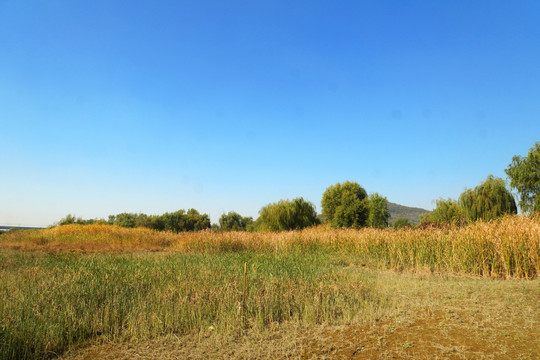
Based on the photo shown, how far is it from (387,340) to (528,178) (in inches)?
1099

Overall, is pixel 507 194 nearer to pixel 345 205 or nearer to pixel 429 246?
pixel 345 205

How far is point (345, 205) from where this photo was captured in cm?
3578

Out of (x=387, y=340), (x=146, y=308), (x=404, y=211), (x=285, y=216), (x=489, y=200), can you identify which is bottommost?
(x=387, y=340)

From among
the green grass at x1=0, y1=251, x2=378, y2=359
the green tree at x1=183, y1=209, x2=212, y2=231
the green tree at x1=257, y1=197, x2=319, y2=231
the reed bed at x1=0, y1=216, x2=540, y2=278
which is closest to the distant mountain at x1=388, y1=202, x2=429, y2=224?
the green tree at x1=183, y1=209, x2=212, y2=231

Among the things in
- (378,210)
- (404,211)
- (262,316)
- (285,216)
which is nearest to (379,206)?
(378,210)

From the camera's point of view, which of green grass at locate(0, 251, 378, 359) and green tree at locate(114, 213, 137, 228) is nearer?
green grass at locate(0, 251, 378, 359)

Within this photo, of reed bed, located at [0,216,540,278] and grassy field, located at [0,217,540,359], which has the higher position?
reed bed, located at [0,216,540,278]

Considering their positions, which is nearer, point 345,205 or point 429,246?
point 429,246

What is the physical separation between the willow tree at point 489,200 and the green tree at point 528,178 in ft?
4.99

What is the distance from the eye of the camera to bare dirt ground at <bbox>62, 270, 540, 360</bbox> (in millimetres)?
3900

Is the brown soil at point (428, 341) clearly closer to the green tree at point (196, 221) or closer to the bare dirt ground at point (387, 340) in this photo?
the bare dirt ground at point (387, 340)

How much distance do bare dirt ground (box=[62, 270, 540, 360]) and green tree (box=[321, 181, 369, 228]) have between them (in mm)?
29331

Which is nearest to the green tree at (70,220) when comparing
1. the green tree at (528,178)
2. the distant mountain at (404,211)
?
the green tree at (528,178)

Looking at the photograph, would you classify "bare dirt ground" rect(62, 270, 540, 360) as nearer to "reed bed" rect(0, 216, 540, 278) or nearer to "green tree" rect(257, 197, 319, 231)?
"reed bed" rect(0, 216, 540, 278)
